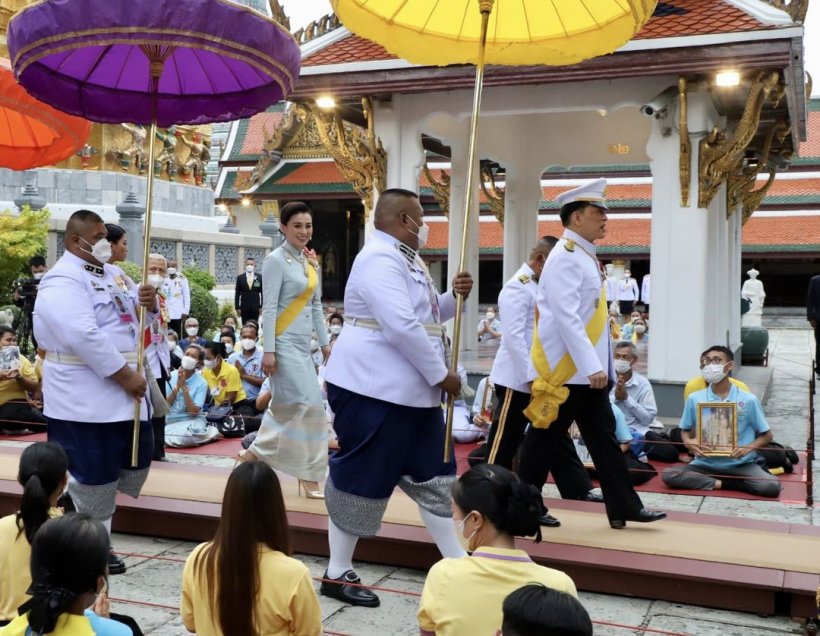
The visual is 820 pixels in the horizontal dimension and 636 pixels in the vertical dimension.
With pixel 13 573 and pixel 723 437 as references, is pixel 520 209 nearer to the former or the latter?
pixel 723 437

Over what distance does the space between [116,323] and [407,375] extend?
1684 mm

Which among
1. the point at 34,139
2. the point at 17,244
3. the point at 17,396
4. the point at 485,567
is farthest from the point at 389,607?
the point at 17,244

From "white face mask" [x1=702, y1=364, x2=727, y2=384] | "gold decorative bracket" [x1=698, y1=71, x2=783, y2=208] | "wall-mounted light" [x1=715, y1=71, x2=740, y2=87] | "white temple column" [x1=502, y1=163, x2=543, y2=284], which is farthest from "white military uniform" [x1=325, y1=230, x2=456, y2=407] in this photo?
"white temple column" [x1=502, y1=163, x2=543, y2=284]

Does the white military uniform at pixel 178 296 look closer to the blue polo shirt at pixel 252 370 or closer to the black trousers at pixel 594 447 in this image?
the blue polo shirt at pixel 252 370

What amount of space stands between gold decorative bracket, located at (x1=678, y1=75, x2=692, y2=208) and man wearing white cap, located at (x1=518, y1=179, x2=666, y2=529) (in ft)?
14.2

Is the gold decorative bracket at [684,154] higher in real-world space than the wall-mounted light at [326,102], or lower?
lower

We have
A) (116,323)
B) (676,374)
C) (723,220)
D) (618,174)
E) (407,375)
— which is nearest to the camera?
(407,375)

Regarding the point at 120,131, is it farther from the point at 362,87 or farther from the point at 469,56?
the point at 469,56

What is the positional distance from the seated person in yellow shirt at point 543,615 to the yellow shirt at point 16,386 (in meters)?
8.24

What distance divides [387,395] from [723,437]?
11.7ft

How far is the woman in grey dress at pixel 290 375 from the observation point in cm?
600

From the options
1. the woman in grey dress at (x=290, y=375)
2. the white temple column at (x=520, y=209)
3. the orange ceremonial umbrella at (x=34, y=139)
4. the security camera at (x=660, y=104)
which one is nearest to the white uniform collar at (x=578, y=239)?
the woman in grey dress at (x=290, y=375)

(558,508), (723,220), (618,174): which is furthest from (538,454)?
(618,174)

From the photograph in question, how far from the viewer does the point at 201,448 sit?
870 centimetres
